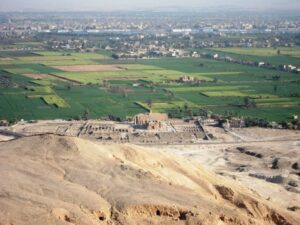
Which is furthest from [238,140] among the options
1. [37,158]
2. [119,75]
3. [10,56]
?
[10,56]

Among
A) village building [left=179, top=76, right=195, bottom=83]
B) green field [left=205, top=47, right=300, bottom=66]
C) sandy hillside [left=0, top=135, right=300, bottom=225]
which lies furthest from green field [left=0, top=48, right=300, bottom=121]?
sandy hillside [left=0, top=135, right=300, bottom=225]

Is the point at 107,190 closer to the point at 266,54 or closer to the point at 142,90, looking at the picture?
the point at 142,90

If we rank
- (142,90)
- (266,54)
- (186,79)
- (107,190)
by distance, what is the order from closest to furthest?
1. (107,190)
2. (142,90)
3. (186,79)
4. (266,54)

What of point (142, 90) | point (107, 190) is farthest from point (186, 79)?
point (107, 190)

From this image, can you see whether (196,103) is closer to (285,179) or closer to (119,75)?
(119,75)

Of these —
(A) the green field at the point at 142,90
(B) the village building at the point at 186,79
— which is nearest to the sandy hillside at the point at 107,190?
(A) the green field at the point at 142,90

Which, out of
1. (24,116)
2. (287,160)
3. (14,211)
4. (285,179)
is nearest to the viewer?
(14,211)

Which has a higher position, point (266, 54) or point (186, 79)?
point (186, 79)
